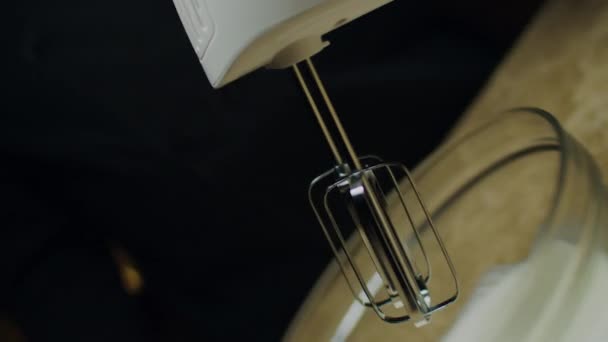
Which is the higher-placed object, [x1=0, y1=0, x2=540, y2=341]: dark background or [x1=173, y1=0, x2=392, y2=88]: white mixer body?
[x1=173, y1=0, x2=392, y2=88]: white mixer body

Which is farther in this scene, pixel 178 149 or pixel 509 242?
pixel 178 149

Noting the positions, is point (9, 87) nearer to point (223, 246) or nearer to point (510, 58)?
point (223, 246)

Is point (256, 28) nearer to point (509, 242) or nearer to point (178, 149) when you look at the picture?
point (509, 242)

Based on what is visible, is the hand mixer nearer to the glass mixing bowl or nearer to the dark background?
the glass mixing bowl

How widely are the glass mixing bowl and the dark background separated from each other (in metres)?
0.18

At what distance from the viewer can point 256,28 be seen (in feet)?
0.71

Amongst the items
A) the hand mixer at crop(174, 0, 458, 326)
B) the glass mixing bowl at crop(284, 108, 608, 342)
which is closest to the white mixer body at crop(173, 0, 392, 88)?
the hand mixer at crop(174, 0, 458, 326)

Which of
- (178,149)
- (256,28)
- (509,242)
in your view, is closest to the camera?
(256,28)

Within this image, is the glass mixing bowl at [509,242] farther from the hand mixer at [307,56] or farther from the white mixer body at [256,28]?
the white mixer body at [256,28]

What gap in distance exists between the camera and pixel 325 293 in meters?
0.46

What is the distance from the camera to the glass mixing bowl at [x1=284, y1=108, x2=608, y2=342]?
1.08 ft

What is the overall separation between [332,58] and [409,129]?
113 millimetres

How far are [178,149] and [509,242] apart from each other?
0.32 metres

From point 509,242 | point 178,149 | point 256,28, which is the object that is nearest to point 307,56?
point 256,28
